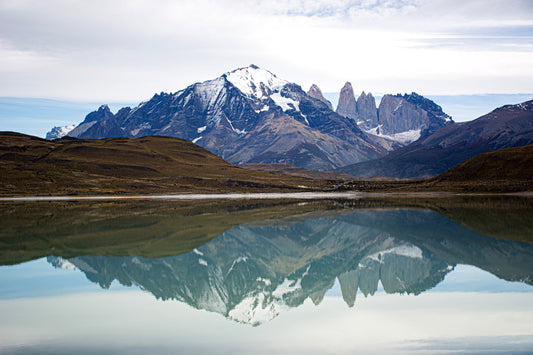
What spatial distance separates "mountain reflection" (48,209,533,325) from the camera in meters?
22.9

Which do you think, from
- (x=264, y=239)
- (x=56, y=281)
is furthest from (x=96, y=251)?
(x=264, y=239)

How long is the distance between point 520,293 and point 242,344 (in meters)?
14.0

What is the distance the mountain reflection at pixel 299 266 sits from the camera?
901 inches

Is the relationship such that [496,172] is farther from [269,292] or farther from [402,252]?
[269,292]

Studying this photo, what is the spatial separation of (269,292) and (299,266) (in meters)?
7.96

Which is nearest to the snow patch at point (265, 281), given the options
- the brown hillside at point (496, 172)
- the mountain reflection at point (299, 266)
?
the mountain reflection at point (299, 266)

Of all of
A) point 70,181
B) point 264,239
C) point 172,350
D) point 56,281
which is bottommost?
point 172,350

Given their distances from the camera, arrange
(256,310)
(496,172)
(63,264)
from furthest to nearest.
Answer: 1. (496,172)
2. (63,264)
3. (256,310)

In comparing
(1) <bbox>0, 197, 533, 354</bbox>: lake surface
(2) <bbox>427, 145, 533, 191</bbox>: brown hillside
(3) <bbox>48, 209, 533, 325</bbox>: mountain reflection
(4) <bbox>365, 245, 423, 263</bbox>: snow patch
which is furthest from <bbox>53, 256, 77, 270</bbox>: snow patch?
(2) <bbox>427, 145, 533, 191</bbox>: brown hillside

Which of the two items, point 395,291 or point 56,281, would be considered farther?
point 56,281

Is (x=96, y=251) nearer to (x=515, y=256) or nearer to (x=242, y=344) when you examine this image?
(x=242, y=344)

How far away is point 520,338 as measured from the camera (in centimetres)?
1568

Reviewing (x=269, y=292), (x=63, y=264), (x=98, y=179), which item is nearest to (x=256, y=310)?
(x=269, y=292)

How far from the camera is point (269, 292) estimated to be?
Result: 24156mm
